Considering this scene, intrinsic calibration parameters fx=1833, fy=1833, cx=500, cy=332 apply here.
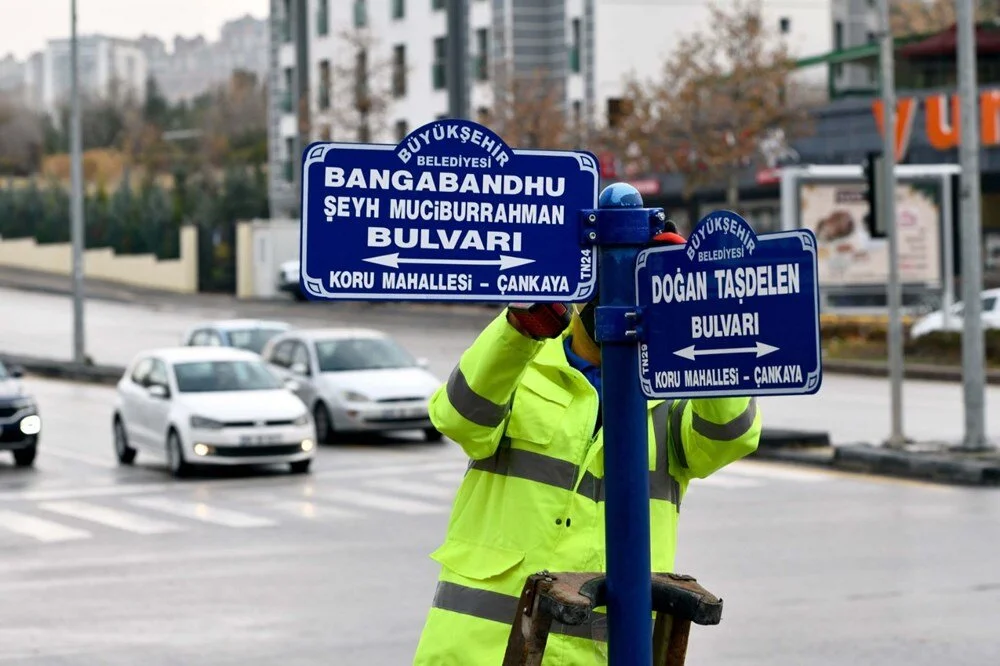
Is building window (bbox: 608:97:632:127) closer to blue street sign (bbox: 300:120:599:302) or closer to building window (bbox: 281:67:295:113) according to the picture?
building window (bbox: 281:67:295:113)

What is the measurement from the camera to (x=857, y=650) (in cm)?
1012

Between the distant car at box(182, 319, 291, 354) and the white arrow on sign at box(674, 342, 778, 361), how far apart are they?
29064mm

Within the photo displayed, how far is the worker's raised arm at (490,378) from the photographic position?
12.9 ft

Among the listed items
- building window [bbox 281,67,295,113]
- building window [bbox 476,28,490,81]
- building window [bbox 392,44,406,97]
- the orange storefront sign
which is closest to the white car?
the orange storefront sign

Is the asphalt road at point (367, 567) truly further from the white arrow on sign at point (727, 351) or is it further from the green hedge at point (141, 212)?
the green hedge at point (141, 212)

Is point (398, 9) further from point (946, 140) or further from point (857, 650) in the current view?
point (857, 650)

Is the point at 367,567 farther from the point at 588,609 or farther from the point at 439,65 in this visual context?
the point at 439,65

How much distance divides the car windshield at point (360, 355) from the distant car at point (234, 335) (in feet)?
20.7

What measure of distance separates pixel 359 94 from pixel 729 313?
197ft

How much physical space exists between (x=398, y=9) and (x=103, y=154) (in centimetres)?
4738

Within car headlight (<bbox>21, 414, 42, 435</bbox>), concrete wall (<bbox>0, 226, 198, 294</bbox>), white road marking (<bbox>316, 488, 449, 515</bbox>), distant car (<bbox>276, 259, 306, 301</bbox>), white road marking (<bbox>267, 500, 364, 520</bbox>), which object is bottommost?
white road marking (<bbox>267, 500, 364, 520</bbox>)

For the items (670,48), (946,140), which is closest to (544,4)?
(670,48)

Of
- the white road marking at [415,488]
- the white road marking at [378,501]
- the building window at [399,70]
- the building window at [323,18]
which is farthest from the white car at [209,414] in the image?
the building window at [323,18]

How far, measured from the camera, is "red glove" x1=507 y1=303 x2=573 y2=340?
12.7ft
